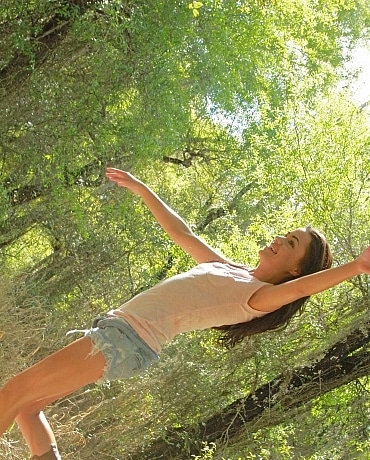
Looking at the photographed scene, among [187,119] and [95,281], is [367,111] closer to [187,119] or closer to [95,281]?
[187,119]

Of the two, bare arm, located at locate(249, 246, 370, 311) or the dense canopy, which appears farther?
the dense canopy

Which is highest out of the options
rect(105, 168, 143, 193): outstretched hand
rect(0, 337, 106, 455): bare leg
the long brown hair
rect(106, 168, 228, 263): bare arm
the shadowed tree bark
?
rect(105, 168, 143, 193): outstretched hand

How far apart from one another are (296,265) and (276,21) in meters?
2.85

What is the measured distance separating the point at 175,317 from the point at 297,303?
43 centimetres

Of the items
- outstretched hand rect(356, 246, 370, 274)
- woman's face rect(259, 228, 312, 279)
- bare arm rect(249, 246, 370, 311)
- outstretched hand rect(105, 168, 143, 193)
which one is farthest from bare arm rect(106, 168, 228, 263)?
outstretched hand rect(356, 246, 370, 274)

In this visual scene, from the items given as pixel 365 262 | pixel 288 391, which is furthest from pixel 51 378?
pixel 288 391

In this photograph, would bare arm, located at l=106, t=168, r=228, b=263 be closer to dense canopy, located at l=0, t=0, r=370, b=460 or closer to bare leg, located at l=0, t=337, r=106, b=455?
bare leg, located at l=0, t=337, r=106, b=455

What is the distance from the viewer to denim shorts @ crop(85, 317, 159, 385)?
1.89 m

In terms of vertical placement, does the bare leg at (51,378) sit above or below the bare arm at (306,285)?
above

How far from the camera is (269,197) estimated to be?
4.62 metres

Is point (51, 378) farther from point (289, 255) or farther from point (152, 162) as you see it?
point (152, 162)

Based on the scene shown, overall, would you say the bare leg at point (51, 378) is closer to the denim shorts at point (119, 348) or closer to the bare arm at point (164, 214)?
the denim shorts at point (119, 348)

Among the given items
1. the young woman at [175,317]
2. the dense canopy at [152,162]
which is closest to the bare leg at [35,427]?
the young woman at [175,317]

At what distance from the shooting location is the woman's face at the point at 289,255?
210 cm
